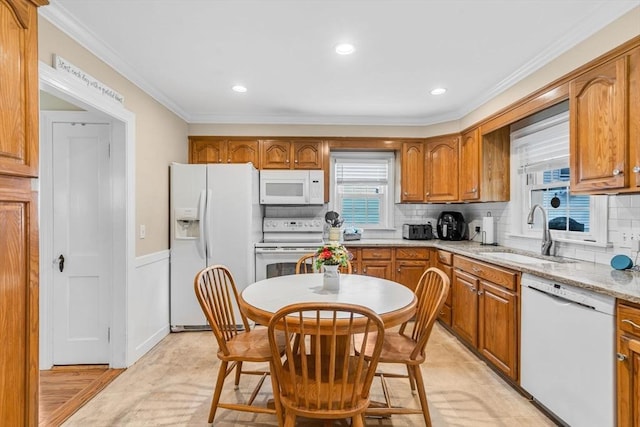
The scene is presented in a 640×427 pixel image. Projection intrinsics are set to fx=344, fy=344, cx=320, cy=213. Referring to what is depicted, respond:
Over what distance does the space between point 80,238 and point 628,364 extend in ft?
11.8

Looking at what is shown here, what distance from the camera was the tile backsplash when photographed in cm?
226

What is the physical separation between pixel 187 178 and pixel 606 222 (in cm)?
360

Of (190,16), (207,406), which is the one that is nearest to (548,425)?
(207,406)

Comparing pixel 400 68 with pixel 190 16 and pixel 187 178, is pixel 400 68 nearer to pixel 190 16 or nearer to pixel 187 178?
pixel 190 16

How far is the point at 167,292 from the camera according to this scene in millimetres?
3543

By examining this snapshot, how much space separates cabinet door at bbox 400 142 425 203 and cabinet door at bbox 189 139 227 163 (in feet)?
7.29

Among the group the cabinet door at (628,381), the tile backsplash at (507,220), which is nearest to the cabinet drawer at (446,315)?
the tile backsplash at (507,220)

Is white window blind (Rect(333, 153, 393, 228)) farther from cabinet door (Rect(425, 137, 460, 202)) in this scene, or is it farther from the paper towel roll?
the paper towel roll

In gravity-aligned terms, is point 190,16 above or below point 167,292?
above

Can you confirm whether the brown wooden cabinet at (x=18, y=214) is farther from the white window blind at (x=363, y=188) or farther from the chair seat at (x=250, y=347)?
the white window blind at (x=363, y=188)

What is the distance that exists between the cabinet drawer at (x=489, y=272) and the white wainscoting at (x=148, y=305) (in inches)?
114

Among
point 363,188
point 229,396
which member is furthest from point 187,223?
point 363,188

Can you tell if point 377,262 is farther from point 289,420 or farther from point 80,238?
point 80,238

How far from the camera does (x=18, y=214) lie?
4.37 ft
